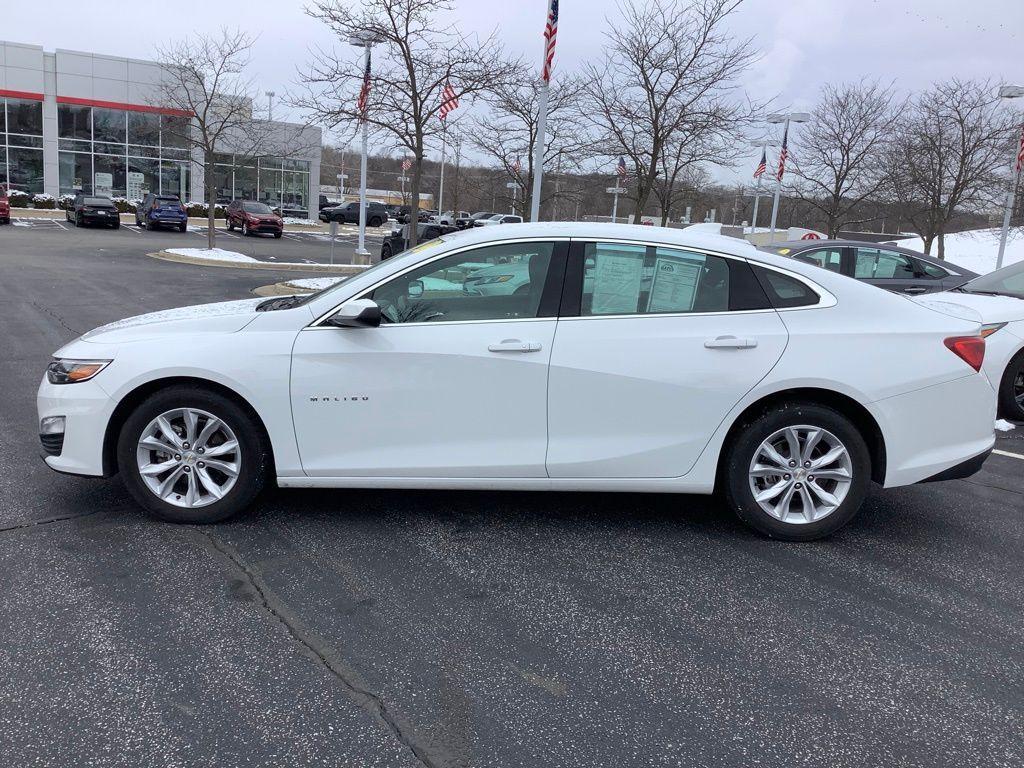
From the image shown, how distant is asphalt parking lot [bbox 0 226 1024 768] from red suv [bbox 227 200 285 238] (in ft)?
114

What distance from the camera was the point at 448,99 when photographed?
54.0 feet

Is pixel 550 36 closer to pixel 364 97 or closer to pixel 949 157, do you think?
pixel 364 97

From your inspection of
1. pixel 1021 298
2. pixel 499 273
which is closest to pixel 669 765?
pixel 499 273

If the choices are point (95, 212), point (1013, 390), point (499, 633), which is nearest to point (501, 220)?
point (95, 212)

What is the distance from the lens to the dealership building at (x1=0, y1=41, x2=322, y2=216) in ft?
137

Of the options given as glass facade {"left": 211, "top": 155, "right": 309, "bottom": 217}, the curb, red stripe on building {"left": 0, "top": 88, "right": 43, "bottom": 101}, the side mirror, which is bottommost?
the curb

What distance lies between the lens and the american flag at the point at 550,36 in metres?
12.6

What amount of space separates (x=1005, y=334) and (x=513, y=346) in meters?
5.62

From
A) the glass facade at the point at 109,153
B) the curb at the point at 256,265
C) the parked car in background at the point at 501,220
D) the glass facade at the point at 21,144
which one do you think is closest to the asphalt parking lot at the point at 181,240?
the curb at the point at 256,265

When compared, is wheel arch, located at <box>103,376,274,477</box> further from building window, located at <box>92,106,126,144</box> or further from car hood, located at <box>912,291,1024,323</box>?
building window, located at <box>92,106,126,144</box>

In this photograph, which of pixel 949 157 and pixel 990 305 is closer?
pixel 990 305

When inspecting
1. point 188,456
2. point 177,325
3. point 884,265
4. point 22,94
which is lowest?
point 188,456

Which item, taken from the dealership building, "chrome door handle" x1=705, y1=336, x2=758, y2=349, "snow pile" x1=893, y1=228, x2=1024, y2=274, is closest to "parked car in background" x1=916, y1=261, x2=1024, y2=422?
"chrome door handle" x1=705, y1=336, x2=758, y2=349

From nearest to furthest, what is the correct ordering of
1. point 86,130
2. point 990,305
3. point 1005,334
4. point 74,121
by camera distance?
point 1005,334 → point 990,305 → point 74,121 → point 86,130
